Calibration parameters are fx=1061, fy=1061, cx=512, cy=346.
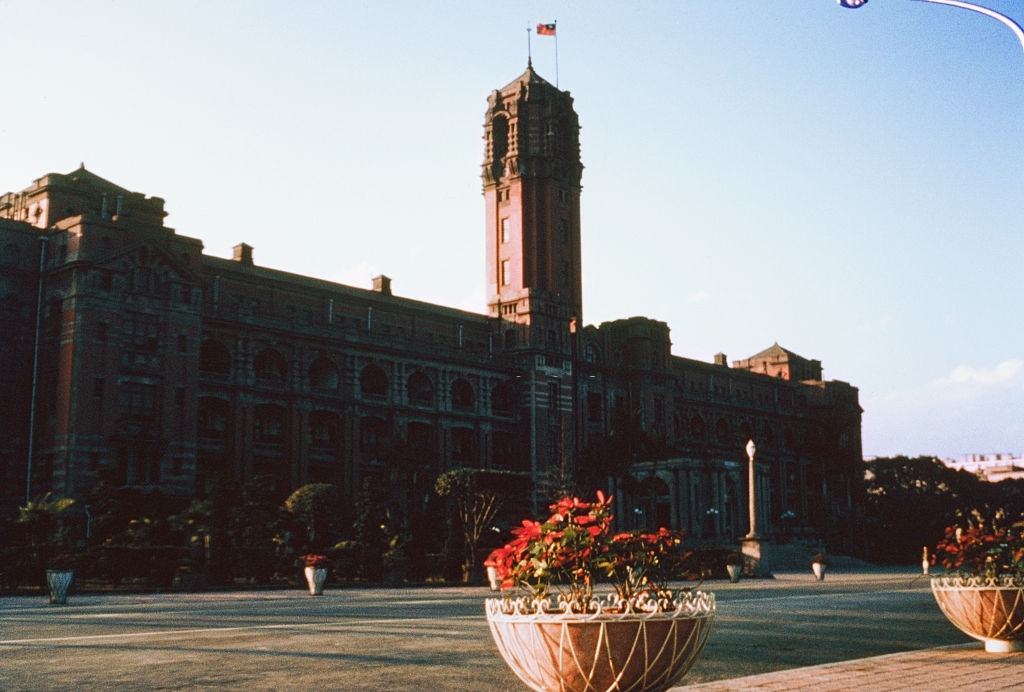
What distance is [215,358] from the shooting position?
212 ft

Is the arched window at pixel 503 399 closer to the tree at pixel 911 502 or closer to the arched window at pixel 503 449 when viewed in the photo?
the arched window at pixel 503 449

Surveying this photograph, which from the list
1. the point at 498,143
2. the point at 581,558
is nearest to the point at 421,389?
the point at 498,143

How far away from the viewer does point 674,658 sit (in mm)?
7602

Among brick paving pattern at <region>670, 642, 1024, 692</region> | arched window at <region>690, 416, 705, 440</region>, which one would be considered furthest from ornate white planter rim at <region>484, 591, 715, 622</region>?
arched window at <region>690, 416, 705, 440</region>

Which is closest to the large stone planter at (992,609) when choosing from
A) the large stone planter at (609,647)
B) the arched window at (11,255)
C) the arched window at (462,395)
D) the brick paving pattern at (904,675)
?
the brick paving pattern at (904,675)

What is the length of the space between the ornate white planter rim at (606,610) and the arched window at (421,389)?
A: 67520mm

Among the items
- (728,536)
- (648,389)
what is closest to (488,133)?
(648,389)

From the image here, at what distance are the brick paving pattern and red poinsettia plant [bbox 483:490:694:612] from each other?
234 cm

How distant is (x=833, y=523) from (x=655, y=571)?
352 ft

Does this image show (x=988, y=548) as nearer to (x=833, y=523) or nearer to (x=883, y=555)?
(x=883, y=555)

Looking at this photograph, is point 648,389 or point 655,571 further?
point 648,389

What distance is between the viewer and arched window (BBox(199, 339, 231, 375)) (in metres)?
63.9

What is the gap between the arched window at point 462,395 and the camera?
78188mm

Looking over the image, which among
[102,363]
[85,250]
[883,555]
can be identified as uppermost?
[85,250]
